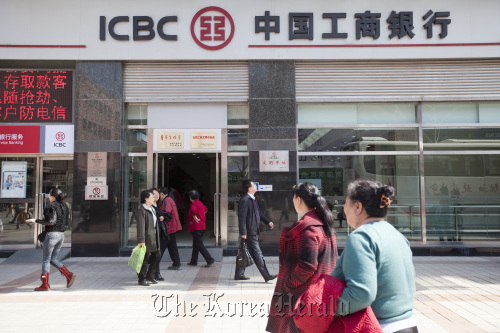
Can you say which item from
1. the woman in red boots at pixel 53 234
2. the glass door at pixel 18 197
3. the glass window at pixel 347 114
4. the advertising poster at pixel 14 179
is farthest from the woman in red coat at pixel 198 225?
the advertising poster at pixel 14 179

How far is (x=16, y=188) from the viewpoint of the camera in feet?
31.0

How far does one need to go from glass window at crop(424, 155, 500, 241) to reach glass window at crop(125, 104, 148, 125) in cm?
686

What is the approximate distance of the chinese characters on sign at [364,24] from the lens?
370 inches

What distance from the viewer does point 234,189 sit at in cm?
944

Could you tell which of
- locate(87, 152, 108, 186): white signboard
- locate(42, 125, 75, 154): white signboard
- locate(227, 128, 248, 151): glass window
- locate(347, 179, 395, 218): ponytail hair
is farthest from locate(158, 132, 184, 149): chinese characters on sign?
locate(347, 179, 395, 218): ponytail hair

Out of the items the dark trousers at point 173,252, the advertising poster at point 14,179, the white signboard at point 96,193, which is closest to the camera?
the dark trousers at point 173,252

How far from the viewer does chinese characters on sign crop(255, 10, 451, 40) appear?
9.41m

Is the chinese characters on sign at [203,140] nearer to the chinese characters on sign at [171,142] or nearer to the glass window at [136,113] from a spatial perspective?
the chinese characters on sign at [171,142]

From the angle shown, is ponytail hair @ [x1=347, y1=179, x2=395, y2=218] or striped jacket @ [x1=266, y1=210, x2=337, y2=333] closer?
ponytail hair @ [x1=347, y1=179, x2=395, y2=218]

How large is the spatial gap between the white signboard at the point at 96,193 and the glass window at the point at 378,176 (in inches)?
179

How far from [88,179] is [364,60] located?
7.01 metres

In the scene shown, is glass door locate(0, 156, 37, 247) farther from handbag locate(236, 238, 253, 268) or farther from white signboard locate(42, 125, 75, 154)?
handbag locate(236, 238, 253, 268)

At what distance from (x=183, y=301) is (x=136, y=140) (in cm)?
511

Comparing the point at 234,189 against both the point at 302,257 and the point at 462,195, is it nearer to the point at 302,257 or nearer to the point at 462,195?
the point at 462,195
